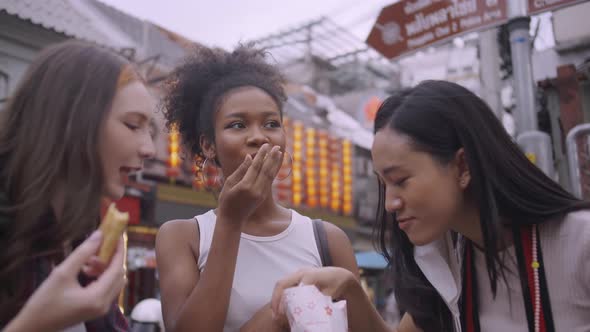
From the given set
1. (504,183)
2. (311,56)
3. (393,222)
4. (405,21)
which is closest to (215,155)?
(393,222)

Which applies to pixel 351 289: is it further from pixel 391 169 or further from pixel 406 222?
pixel 391 169

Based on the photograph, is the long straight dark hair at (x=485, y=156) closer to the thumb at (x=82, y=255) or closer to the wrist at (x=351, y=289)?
the wrist at (x=351, y=289)

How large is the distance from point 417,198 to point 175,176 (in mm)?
11010

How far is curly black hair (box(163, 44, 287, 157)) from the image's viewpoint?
96.0 inches

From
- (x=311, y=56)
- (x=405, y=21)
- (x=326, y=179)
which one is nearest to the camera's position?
(x=405, y=21)

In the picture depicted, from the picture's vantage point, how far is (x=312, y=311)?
1.55 metres

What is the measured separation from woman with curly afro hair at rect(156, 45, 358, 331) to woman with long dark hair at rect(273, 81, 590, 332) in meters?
0.39

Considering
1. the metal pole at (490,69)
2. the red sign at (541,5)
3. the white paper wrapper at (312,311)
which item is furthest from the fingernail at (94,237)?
the metal pole at (490,69)

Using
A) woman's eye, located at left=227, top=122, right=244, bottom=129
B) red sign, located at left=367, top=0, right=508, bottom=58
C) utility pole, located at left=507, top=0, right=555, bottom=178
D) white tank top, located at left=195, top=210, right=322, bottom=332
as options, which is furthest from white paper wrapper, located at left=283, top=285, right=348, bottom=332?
red sign, located at left=367, top=0, right=508, bottom=58

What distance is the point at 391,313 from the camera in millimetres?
12328

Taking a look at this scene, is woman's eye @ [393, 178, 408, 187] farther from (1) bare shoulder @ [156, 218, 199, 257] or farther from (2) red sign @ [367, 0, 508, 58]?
(2) red sign @ [367, 0, 508, 58]

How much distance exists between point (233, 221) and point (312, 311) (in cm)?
50

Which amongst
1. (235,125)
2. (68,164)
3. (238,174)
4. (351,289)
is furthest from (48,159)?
(351,289)

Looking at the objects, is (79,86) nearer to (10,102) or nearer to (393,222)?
(10,102)
